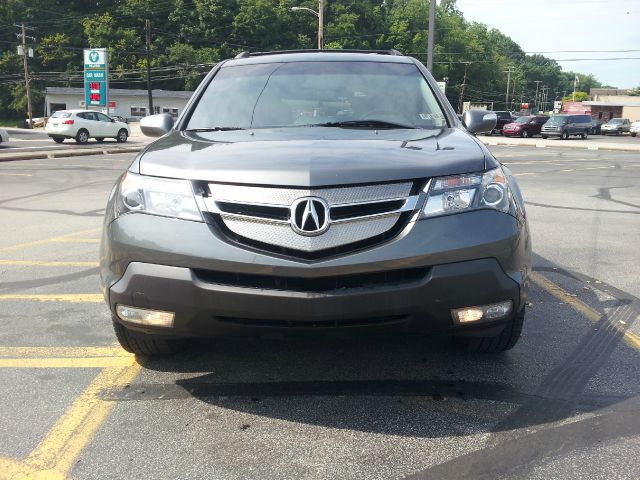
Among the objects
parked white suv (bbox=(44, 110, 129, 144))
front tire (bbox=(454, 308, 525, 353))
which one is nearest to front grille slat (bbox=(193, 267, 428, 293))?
front tire (bbox=(454, 308, 525, 353))

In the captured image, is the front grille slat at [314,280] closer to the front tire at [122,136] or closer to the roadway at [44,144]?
the roadway at [44,144]

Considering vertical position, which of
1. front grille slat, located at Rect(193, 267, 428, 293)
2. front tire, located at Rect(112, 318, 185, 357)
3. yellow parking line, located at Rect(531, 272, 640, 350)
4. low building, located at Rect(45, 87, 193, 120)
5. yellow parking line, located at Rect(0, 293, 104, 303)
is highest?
low building, located at Rect(45, 87, 193, 120)

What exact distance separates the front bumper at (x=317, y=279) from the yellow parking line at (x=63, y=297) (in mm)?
2071

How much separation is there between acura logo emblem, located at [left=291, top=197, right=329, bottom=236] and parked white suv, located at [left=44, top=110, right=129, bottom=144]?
96.8 feet

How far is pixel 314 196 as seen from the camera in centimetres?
257

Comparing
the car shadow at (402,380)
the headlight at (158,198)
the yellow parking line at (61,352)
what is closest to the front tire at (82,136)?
the yellow parking line at (61,352)

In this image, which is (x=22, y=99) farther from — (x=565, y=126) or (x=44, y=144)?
(x=565, y=126)

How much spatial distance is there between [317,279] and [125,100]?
244 ft

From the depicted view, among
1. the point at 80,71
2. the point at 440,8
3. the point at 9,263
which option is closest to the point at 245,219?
the point at 9,263

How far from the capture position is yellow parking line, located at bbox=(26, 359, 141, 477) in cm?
246

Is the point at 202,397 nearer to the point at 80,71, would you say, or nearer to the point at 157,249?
the point at 157,249

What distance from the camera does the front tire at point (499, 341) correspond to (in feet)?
10.3

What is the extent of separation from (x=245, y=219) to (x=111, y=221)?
727mm

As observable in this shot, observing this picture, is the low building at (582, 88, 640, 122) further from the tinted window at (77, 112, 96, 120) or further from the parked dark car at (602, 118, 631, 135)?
the tinted window at (77, 112, 96, 120)
